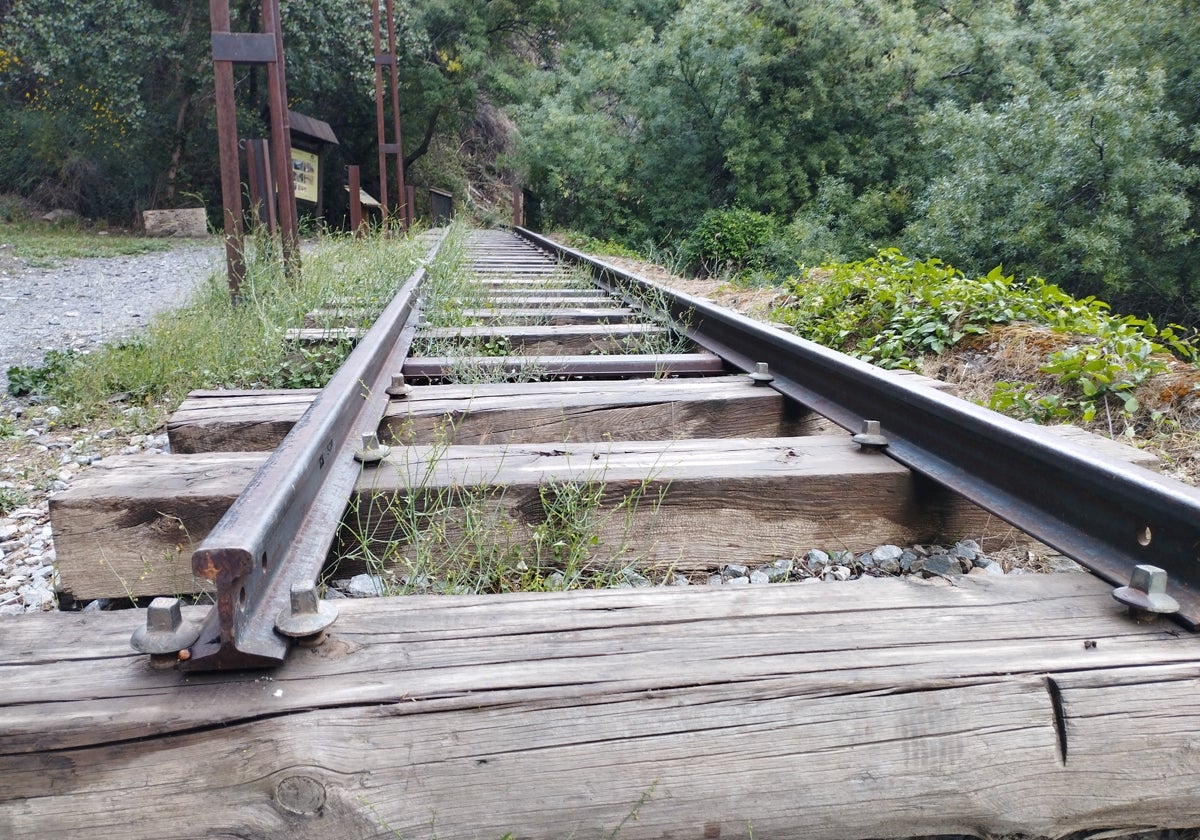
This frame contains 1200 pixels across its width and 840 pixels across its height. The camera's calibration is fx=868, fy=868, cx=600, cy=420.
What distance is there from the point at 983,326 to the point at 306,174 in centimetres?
1535

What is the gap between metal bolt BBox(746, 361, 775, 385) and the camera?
283 cm

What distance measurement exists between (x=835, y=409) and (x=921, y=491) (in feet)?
1.94

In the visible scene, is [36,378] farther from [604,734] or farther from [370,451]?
[604,734]

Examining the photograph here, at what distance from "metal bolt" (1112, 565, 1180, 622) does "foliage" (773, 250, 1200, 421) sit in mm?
1545

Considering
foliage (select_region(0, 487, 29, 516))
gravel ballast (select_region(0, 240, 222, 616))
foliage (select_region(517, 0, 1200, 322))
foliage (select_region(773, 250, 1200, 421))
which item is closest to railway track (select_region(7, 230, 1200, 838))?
gravel ballast (select_region(0, 240, 222, 616))

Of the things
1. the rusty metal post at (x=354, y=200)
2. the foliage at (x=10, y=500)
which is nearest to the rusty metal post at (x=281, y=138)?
the foliage at (x=10, y=500)

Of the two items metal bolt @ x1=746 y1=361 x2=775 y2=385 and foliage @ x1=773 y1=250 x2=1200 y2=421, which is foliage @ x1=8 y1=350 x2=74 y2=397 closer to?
metal bolt @ x1=746 y1=361 x2=775 y2=385

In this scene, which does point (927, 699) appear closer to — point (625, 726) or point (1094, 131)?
point (625, 726)

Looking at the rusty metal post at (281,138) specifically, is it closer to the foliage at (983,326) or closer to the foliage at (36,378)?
the foliage at (36,378)

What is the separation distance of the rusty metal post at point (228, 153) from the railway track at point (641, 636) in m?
3.02

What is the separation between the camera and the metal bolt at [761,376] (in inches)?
112

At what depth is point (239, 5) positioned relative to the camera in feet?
70.8

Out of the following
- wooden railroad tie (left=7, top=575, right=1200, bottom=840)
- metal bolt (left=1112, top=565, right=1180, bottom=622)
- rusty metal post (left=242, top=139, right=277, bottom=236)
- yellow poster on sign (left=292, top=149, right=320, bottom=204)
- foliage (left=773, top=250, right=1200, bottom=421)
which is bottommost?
wooden railroad tie (left=7, top=575, right=1200, bottom=840)

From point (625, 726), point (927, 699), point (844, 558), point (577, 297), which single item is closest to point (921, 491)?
point (844, 558)
